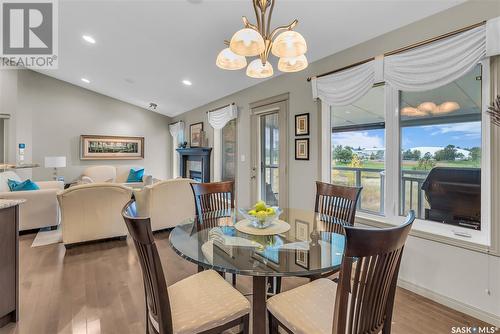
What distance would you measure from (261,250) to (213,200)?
44.7 inches

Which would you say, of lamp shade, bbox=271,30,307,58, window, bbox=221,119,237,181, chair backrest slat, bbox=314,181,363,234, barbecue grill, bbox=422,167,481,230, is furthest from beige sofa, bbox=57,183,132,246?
barbecue grill, bbox=422,167,481,230

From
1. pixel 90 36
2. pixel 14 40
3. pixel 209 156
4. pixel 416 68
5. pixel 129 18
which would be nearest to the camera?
pixel 416 68

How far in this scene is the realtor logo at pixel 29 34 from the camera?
3600 mm

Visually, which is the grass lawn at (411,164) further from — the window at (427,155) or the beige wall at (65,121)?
the beige wall at (65,121)

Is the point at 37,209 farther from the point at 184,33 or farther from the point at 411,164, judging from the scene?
the point at 411,164

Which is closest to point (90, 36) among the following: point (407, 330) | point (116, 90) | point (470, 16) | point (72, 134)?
point (116, 90)

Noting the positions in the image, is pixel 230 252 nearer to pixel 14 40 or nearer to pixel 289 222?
pixel 289 222

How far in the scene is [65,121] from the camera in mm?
6859

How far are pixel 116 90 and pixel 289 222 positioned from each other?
6.41m

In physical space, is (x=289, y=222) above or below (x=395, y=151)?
below

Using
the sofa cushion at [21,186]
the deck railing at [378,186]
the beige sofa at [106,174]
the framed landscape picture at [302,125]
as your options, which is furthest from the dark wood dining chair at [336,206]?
the beige sofa at [106,174]

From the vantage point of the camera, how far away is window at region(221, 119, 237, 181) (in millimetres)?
5258

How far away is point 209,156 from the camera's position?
6043 millimetres

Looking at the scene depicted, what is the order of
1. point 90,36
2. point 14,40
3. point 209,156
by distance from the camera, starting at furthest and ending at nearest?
point 209,156, point 14,40, point 90,36
